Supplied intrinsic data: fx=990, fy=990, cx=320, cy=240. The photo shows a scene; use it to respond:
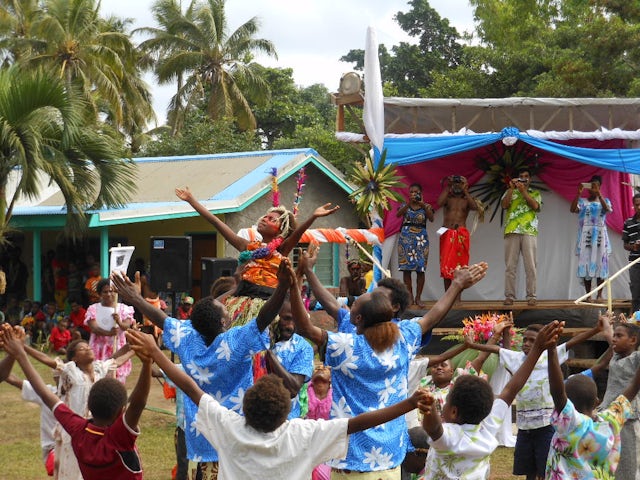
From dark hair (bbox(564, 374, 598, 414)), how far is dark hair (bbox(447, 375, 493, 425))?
967mm

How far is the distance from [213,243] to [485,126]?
28.6 feet

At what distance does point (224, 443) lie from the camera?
4145mm

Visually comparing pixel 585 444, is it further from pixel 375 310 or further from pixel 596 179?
pixel 596 179

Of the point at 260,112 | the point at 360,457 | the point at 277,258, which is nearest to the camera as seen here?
A: the point at 360,457

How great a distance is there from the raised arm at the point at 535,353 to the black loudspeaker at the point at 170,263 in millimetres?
7597

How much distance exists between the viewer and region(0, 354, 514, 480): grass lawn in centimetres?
906

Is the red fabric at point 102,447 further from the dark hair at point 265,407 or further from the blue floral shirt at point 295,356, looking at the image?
the blue floral shirt at point 295,356

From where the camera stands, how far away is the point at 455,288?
499 cm

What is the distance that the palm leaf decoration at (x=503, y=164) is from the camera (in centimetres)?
1487

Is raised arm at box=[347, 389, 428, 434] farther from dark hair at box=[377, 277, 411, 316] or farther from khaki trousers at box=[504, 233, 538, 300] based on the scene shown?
khaki trousers at box=[504, 233, 538, 300]

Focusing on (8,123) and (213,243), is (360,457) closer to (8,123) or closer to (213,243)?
(8,123)

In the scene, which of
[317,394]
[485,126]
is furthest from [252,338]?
[485,126]

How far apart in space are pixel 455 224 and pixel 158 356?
10.3 m

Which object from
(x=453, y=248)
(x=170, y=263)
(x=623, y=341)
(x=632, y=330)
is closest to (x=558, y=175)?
(x=453, y=248)
